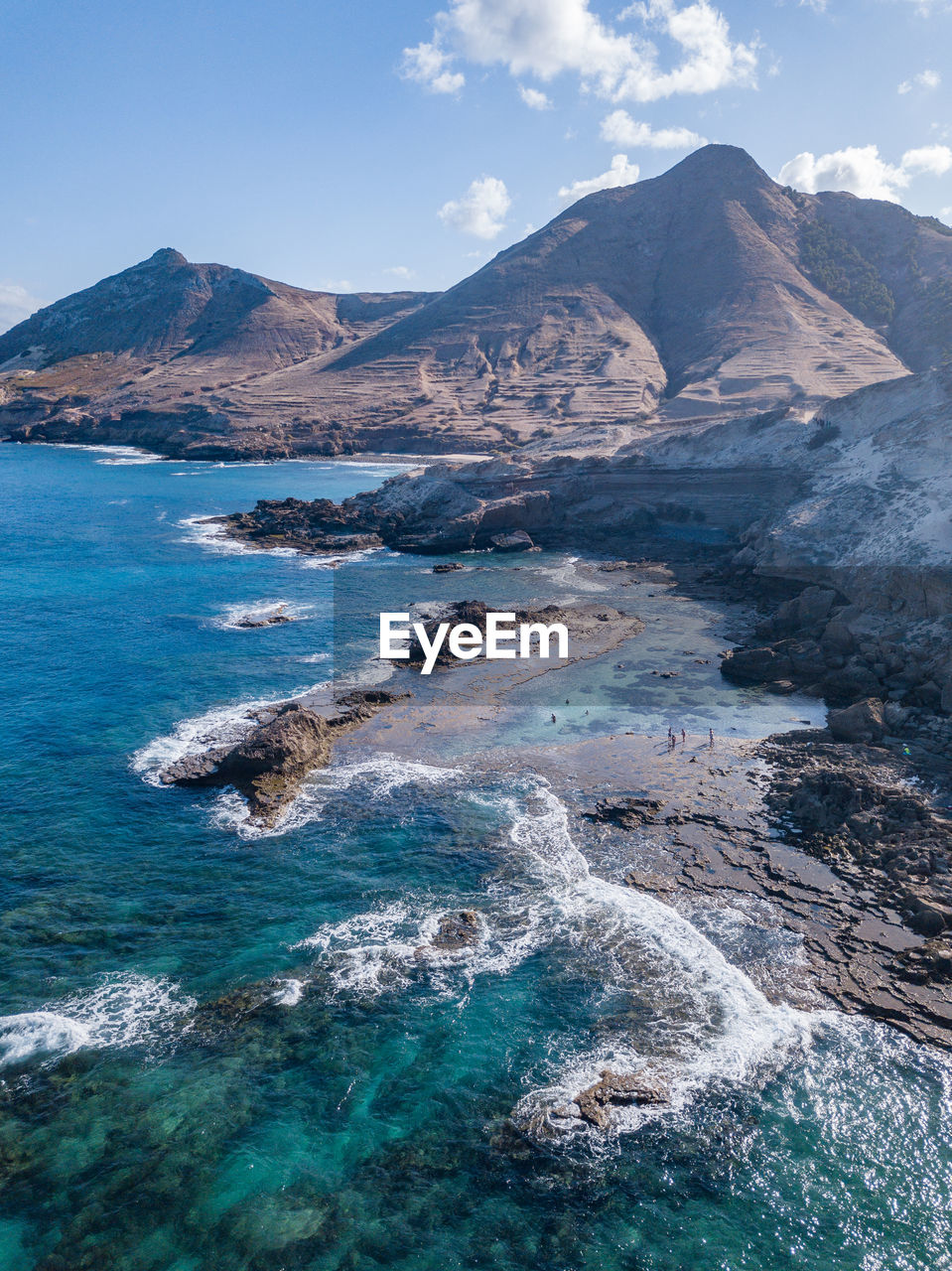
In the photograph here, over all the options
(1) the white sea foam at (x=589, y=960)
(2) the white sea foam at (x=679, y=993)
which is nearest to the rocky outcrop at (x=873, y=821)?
(2) the white sea foam at (x=679, y=993)

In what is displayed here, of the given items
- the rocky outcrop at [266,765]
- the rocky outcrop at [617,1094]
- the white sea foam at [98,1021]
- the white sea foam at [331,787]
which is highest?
the rocky outcrop at [266,765]

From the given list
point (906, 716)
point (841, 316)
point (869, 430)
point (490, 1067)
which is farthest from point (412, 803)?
point (841, 316)

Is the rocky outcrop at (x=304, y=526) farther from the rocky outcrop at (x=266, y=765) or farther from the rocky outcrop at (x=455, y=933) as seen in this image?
the rocky outcrop at (x=455, y=933)

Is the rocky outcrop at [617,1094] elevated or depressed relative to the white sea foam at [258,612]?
depressed

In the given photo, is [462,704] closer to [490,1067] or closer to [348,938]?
[348,938]

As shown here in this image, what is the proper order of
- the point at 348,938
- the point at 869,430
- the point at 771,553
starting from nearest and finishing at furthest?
the point at 348,938 < the point at 771,553 < the point at 869,430

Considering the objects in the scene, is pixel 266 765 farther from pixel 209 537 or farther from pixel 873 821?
pixel 209 537

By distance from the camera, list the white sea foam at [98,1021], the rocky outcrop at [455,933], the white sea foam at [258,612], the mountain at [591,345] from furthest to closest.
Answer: the mountain at [591,345] → the white sea foam at [258,612] → the rocky outcrop at [455,933] → the white sea foam at [98,1021]
